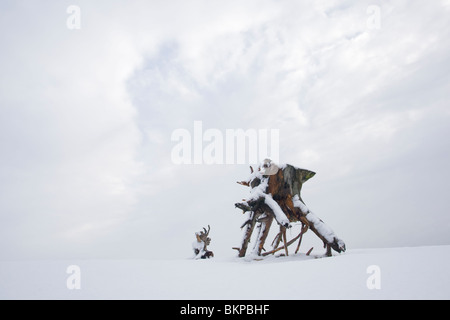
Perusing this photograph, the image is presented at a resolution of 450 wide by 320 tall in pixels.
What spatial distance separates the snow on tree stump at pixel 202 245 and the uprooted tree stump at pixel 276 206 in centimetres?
470

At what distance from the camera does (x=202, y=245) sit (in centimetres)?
1275

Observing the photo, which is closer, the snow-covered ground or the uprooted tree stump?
the snow-covered ground

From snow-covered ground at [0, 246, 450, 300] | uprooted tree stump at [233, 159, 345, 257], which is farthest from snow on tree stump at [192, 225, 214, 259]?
snow-covered ground at [0, 246, 450, 300]

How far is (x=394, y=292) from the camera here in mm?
2887

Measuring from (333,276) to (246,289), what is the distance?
4.07ft

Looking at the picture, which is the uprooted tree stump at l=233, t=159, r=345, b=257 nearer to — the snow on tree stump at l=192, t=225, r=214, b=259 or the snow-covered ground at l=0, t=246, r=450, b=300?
the snow-covered ground at l=0, t=246, r=450, b=300

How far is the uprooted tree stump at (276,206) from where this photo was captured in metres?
7.35

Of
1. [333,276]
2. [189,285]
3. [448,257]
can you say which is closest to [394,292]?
[333,276]

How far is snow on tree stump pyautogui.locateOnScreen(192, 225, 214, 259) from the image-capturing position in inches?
486

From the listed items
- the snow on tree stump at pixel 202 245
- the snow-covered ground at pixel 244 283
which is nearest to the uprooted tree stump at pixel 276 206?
the snow-covered ground at pixel 244 283

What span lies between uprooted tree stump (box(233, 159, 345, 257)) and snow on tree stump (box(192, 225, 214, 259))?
470cm

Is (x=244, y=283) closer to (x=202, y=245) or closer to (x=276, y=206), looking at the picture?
(x=276, y=206)

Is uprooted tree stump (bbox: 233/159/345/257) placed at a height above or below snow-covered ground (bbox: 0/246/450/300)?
above

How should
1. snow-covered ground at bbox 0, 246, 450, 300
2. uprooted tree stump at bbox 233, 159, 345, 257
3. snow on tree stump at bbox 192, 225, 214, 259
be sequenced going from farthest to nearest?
snow on tree stump at bbox 192, 225, 214, 259, uprooted tree stump at bbox 233, 159, 345, 257, snow-covered ground at bbox 0, 246, 450, 300
